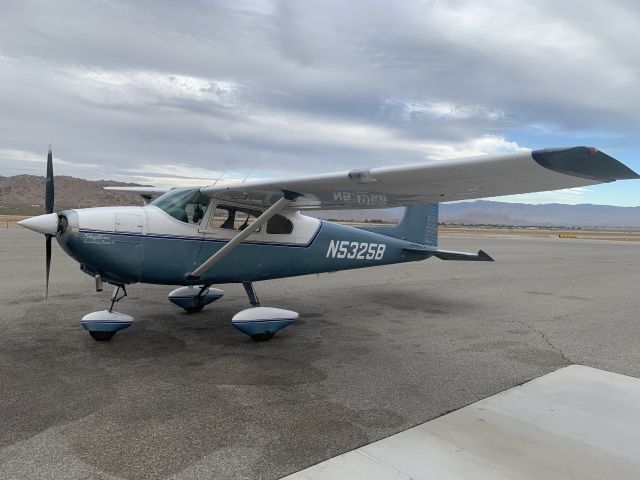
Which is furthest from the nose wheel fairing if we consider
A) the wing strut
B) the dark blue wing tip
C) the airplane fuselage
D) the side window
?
the dark blue wing tip

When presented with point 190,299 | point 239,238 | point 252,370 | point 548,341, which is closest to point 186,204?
point 239,238

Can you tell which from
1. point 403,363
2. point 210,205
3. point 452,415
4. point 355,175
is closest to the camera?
point 452,415

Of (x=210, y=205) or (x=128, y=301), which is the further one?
(x=128, y=301)

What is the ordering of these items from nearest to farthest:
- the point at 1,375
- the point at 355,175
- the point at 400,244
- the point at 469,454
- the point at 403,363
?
the point at 469,454 → the point at 1,375 → the point at 355,175 → the point at 403,363 → the point at 400,244

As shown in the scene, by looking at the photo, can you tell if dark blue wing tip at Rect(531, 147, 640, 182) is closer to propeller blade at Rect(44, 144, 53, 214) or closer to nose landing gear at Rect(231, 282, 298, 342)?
nose landing gear at Rect(231, 282, 298, 342)

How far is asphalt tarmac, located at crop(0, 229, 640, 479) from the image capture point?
321cm

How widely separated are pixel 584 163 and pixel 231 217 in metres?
4.69

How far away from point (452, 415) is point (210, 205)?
428 centimetres

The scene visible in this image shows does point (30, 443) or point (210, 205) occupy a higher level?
point (210, 205)

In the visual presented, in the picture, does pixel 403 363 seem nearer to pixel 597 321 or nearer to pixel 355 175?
pixel 355 175

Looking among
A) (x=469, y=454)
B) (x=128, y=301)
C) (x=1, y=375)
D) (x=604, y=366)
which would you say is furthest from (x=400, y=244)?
(x=1, y=375)

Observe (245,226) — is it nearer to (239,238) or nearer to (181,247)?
(239,238)

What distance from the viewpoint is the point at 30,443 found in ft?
10.7

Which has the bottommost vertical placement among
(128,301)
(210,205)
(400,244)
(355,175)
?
(128,301)
